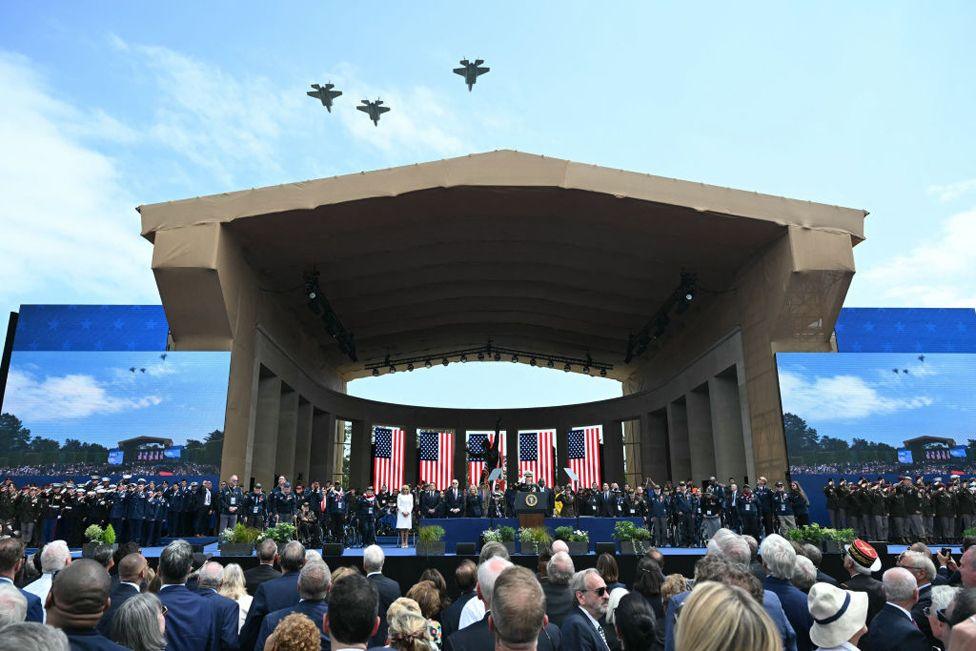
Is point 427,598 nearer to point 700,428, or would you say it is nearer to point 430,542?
point 430,542

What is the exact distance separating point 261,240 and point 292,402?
27.7 ft

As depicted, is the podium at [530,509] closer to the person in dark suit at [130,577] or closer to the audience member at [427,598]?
the audience member at [427,598]

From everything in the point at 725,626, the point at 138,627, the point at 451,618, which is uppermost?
the point at 725,626

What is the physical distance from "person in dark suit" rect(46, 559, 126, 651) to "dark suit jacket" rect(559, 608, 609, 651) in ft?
7.37

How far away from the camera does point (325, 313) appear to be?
77.4ft

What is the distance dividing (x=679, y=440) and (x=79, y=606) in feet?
87.7

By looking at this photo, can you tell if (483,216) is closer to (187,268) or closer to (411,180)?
(411,180)

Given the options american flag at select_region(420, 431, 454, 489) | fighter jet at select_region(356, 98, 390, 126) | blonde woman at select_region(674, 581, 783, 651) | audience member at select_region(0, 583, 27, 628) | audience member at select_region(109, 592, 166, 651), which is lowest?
audience member at select_region(109, 592, 166, 651)

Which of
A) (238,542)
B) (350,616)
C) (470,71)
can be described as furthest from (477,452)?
(350,616)

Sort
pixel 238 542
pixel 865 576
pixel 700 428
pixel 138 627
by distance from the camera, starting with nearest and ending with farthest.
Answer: pixel 138 627
pixel 865 576
pixel 238 542
pixel 700 428

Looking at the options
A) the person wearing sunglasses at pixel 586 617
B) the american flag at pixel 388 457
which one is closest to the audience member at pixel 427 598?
the person wearing sunglasses at pixel 586 617

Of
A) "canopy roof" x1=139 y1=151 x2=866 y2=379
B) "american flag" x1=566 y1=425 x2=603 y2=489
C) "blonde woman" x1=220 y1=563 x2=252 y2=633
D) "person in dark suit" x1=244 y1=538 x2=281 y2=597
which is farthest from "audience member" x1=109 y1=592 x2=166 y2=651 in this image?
"american flag" x1=566 y1=425 x2=603 y2=489

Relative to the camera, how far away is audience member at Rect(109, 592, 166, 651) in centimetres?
314

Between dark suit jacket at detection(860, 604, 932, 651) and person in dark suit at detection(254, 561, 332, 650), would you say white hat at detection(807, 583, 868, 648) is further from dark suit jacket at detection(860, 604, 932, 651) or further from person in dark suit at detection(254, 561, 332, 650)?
person in dark suit at detection(254, 561, 332, 650)
